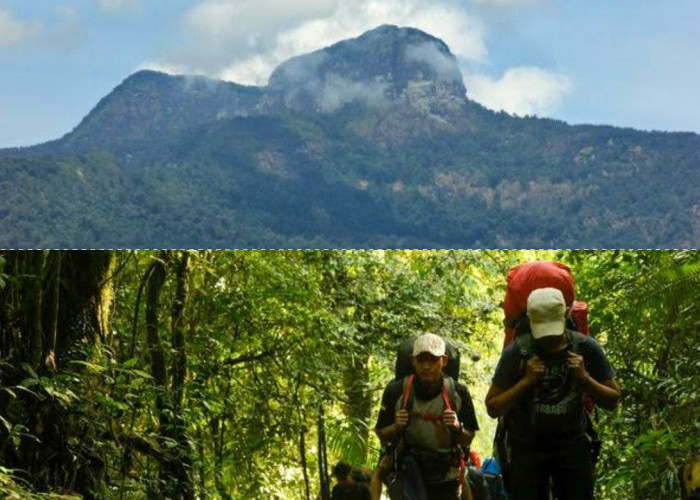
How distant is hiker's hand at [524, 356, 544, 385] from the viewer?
2553 millimetres

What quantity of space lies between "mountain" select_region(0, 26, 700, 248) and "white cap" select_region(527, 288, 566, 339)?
1549cm

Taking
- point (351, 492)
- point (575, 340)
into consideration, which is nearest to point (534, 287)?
point (575, 340)

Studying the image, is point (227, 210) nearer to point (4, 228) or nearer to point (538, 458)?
point (4, 228)

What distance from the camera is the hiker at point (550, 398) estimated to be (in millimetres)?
2574

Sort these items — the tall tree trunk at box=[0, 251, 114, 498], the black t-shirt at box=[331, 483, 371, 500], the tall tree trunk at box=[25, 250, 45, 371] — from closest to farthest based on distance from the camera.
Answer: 1. the tall tree trunk at box=[0, 251, 114, 498]
2. the tall tree trunk at box=[25, 250, 45, 371]
3. the black t-shirt at box=[331, 483, 371, 500]

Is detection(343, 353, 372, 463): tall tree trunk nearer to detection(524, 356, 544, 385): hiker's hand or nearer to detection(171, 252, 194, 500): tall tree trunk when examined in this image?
detection(171, 252, 194, 500): tall tree trunk

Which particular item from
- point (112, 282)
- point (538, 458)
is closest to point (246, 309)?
point (112, 282)

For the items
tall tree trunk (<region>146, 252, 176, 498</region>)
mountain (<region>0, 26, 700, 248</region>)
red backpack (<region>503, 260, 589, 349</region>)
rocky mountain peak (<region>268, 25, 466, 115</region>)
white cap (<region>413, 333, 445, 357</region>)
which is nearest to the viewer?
red backpack (<region>503, 260, 589, 349</region>)

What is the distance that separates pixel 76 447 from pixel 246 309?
2.15m

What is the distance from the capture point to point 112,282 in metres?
5.25

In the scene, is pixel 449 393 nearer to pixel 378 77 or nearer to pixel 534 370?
pixel 534 370

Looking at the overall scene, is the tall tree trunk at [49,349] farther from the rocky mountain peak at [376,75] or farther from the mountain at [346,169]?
the rocky mountain peak at [376,75]

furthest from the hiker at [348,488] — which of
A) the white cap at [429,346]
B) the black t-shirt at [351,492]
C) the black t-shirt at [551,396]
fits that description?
the black t-shirt at [551,396]

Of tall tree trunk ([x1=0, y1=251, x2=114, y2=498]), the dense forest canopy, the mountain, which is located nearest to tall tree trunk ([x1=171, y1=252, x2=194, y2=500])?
the dense forest canopy
